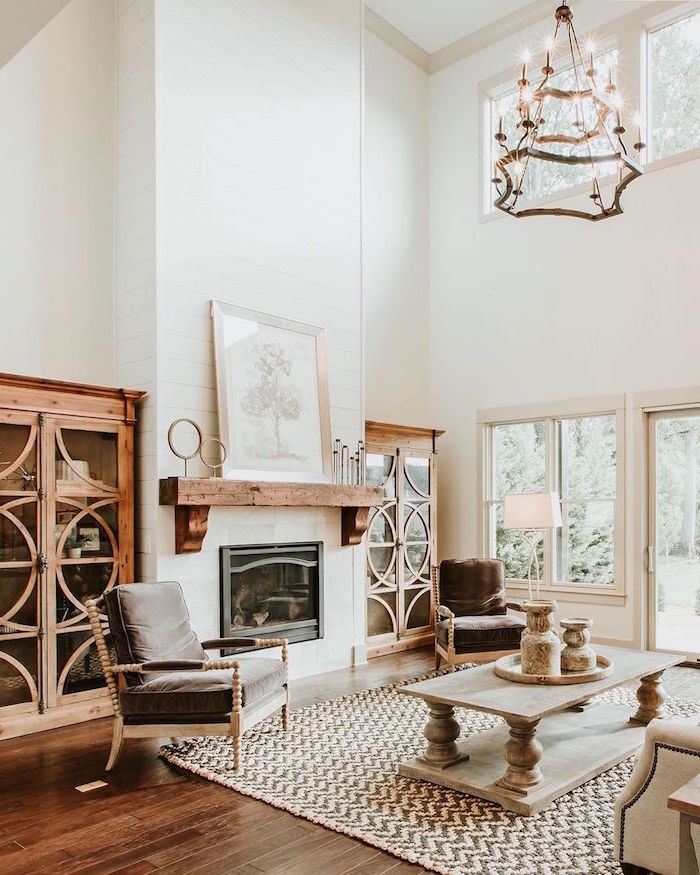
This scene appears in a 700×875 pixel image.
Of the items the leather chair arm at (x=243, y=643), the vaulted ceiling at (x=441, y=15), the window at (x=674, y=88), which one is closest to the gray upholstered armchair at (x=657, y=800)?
the leather chair arm at (x=243, y=643)

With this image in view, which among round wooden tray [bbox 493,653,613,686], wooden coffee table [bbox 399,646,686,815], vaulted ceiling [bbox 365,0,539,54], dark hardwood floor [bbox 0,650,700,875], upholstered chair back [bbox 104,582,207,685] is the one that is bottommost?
dark hardwood floor [bbox 0,650,700,875]

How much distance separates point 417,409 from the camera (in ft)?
26.9

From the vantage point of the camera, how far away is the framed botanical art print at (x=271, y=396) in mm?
5520

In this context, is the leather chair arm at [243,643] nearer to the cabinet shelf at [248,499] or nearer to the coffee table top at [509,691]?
the cabinet shelf at [248,499]

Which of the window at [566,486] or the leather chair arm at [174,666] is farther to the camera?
the window at [566,486]

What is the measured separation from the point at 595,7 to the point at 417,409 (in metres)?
4.11

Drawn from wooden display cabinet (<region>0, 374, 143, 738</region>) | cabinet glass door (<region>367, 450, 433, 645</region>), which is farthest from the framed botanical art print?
cabinet glass door (<region>367, 450, 433, 645</region>)

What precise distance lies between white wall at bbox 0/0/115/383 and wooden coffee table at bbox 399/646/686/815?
3.26m

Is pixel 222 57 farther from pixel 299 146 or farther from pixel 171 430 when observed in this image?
pixel 171 430

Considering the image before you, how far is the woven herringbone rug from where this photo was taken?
9.77 ft

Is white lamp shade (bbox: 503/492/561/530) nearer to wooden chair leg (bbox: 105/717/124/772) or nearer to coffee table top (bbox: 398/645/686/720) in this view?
coffee table top (bbox: 398/645/686/720)

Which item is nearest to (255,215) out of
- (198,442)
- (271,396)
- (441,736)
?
(271,396)

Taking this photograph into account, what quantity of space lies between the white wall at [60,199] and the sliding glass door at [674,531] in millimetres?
4527

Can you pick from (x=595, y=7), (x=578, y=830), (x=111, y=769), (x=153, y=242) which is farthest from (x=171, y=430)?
(x=595, y=7)
